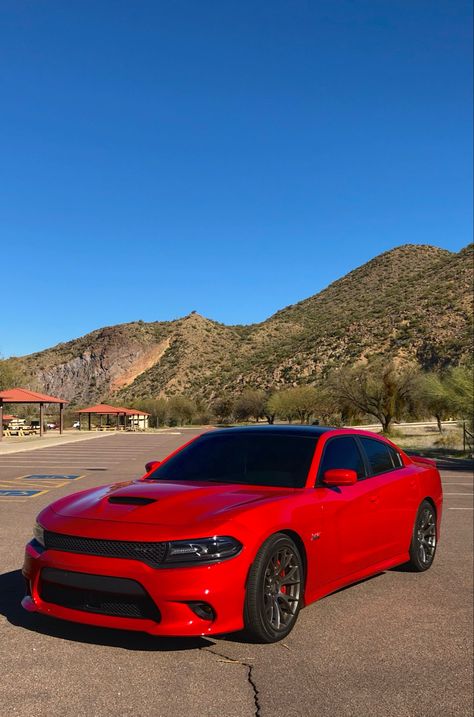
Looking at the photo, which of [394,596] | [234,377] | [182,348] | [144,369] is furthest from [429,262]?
[394,596]

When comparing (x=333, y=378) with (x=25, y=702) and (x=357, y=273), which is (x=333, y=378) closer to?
(x=25, y=702)

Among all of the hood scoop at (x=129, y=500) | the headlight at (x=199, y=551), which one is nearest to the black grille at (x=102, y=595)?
the headlight at (x=199, y=551)

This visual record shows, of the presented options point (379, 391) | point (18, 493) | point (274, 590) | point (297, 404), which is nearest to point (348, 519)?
point (274, 590)

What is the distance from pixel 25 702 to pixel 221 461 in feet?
8.59

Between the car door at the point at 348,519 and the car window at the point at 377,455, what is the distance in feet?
0.56

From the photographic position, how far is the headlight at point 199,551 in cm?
423

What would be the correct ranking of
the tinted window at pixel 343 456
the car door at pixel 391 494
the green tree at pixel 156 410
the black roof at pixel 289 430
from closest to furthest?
the tinted window at pixel 343 456
the black roof at pixel 289 430
the car door at pixel 391 494
the green tree at pixel 156 410

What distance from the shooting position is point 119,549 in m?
4.29

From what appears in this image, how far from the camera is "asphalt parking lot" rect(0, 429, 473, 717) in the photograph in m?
3.76

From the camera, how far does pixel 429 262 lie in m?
95.2

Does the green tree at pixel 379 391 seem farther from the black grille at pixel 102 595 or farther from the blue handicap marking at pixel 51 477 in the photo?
the black grille at pixel 102 595

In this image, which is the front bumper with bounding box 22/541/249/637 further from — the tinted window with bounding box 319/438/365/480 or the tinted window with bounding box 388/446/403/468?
the tinted window with bounding box 388/446/403/468

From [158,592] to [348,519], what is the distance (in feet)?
6.67

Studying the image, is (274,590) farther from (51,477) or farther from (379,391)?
(379,391)
